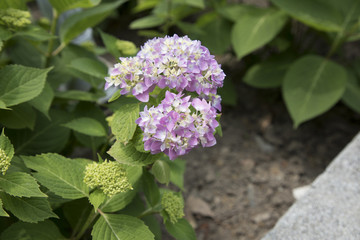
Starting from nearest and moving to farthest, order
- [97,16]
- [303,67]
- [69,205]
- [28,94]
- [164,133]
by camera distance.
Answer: [164,133] → [28,94] → [69,205] → [97,16] → [303,67]

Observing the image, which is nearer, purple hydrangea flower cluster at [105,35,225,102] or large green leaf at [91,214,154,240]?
purple hydrangea flower cluster at [105,35,225,102]

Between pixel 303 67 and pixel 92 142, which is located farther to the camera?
pixel 303 67

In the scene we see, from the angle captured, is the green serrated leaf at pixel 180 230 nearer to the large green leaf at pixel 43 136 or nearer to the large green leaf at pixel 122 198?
Result: the large green leaf at pixel 122 198

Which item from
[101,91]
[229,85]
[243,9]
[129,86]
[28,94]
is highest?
[129,86]

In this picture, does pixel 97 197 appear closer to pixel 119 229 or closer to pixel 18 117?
pixel 119 229

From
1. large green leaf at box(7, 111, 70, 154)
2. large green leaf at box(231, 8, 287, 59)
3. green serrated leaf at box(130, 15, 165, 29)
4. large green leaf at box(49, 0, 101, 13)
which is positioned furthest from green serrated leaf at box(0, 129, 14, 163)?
large green leaf at box(231, 8, 287, 59)

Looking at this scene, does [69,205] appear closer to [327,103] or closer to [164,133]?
[164,133]

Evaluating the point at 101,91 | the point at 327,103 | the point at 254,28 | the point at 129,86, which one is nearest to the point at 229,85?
the point at 254,28

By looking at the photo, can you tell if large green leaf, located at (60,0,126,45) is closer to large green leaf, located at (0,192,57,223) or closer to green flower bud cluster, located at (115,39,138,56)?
green flower bud cluster, located at (115,39,138,56)
